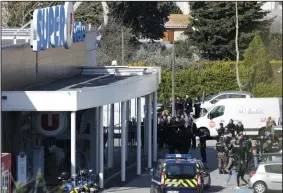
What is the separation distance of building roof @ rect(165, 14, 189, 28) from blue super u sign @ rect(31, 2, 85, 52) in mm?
62195

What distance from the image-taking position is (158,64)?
67.6 m

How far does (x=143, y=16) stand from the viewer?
6994 cm

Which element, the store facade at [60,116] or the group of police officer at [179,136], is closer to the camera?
the store facade at [60,116]

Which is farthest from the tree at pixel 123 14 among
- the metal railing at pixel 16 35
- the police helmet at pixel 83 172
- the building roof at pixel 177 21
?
the police helmet at pixel 83 172

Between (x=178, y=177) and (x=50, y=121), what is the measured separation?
4440 millimetres

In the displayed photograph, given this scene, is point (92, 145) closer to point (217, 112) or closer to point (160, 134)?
point (160, 134)

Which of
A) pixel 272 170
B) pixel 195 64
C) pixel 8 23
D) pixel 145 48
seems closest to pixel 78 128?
pixel 272 170

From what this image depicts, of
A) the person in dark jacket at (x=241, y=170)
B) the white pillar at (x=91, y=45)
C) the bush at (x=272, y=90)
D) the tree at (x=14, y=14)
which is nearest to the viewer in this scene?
the bush at (x=272, y=90)

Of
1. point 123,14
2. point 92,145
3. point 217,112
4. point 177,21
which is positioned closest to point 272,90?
point 92,145

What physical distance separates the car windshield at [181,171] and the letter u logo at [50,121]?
12.3ft

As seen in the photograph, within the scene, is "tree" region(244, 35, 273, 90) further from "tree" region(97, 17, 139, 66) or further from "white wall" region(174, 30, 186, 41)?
"white wall" region(174, 30, 186, 41)

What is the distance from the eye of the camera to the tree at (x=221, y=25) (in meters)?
67.3

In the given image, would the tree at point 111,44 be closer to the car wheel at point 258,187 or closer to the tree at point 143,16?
the tree at point 143,16

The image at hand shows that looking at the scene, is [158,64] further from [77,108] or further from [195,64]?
[77,108]
